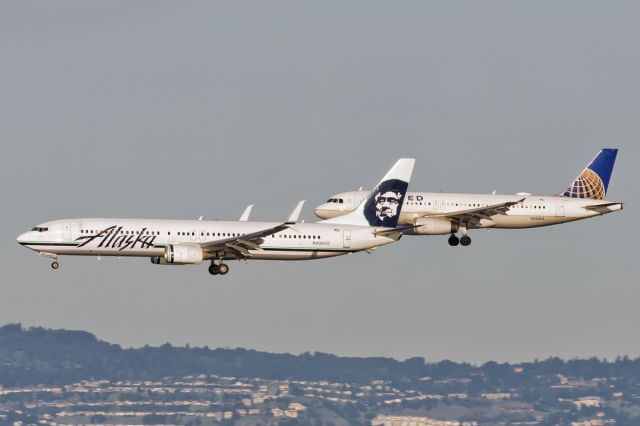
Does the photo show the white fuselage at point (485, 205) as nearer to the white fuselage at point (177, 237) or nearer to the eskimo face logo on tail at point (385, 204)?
the eskimo face logo on tail at point (385, 204)

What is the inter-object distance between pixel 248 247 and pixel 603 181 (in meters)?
42.1

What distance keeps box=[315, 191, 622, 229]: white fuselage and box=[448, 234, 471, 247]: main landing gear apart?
5.96ft

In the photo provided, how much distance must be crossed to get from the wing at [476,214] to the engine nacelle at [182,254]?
23520mm

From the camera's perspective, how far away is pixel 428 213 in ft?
431

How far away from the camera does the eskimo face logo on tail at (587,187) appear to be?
141625mm

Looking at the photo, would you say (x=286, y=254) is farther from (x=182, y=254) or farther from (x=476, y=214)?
(x=476, y=214)

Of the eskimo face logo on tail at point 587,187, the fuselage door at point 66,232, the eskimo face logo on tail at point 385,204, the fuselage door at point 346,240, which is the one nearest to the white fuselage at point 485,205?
the eskimo face logo on tail at point 385,204

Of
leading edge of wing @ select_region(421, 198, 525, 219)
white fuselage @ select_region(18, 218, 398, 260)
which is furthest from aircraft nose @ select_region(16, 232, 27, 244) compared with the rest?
leading edge of wing @ select_region(421, 198, 525, 219)

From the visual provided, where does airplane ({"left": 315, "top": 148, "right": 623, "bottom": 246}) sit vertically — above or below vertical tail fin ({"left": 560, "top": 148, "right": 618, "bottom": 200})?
below

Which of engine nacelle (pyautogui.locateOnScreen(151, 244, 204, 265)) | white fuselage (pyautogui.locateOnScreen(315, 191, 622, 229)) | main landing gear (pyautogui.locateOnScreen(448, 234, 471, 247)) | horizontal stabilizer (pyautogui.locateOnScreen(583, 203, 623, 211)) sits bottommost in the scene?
engine nacelle (pyautogui.locateOnScreen(151, 244, 204, 265))

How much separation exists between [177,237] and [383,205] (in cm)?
1985

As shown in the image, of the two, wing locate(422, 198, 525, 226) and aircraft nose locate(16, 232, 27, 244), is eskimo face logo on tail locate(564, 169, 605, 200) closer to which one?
wing locate(422, 198, 525, 226)

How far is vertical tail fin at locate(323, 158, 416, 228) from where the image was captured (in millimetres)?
128625

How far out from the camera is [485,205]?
133 m
